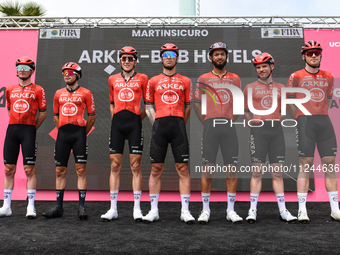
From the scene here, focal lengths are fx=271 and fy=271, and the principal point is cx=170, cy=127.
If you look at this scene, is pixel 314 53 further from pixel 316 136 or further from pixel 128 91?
pixel 128 91

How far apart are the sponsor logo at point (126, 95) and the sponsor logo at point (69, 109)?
739 millimetres

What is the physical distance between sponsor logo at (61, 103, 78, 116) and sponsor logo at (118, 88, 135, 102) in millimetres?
739

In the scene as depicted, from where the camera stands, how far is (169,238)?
9.69 ft

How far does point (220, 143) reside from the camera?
3783mm

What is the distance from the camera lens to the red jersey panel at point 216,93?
384 centimetres

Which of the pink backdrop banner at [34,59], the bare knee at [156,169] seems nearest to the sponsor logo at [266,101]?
the bare knee at [156,169]

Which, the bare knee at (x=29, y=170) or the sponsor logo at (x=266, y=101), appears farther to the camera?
the bare knee at (x=29, y=170)

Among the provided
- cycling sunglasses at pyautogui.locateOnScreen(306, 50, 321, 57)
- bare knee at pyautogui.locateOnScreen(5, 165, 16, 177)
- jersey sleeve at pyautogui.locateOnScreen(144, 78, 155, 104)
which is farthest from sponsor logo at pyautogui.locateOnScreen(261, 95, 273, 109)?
bare knee at pyautogui.locateOnScreen(5, 165, 16, 177)

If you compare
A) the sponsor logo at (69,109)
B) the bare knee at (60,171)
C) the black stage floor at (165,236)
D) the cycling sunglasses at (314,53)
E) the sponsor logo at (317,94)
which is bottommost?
the black stage floor at (165,236)

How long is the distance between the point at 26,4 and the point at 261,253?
9139 millimetres

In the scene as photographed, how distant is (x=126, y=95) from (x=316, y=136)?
2.79 metres

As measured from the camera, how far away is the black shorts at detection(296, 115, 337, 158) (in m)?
3.80

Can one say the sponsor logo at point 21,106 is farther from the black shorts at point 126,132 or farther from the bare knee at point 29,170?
the black shorts at point 126,132

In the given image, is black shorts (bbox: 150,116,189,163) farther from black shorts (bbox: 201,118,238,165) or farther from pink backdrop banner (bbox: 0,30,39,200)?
pink backdrop banner (bbox: 0,30,39,200)
